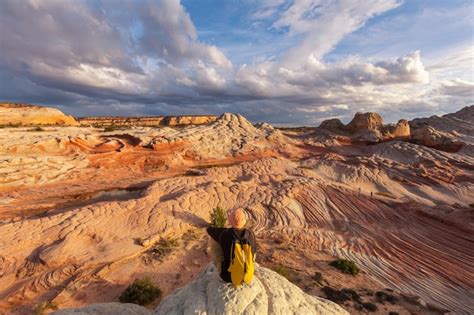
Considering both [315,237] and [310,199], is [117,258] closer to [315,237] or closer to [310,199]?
[315,237]

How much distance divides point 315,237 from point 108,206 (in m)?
11.0

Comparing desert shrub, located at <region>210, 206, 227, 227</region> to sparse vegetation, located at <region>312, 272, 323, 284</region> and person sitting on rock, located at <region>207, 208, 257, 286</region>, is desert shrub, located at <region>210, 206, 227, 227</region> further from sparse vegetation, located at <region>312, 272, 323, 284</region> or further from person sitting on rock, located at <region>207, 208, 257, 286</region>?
person sitting on rock, located at <region>207, 208, 257, 286</region>

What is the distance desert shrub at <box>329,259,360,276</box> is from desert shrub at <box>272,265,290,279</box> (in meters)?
2.52

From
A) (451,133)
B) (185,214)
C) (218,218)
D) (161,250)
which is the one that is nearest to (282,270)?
(218,218)

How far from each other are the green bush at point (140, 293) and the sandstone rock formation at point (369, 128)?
44.3 metres

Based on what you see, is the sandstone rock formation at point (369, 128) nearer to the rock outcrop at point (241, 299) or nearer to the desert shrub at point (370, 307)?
the desert shrub at point (370, 307)

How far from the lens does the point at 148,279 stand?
10289 mm

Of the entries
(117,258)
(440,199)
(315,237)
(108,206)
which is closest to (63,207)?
(108,206)

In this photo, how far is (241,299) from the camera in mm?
4953

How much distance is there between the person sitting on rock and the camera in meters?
4.46

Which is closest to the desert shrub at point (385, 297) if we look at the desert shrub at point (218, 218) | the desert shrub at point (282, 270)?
the desert shrub at point (282, 270)

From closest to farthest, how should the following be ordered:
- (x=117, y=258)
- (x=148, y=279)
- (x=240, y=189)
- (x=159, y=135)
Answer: (x=148, y=279)
(x=117, y=258)
(x=240, y=189)
(x=159, y=135)

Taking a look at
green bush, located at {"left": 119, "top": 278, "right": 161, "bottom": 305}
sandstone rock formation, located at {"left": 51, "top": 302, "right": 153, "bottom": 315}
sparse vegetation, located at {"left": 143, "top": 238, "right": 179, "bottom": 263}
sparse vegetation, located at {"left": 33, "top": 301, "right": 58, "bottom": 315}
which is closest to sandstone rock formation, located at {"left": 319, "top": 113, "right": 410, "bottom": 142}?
sparse vegetation, located at {"left": 143, "top": 238, "right": 179, "bottom": 263}

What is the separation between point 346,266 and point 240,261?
9.59 m
